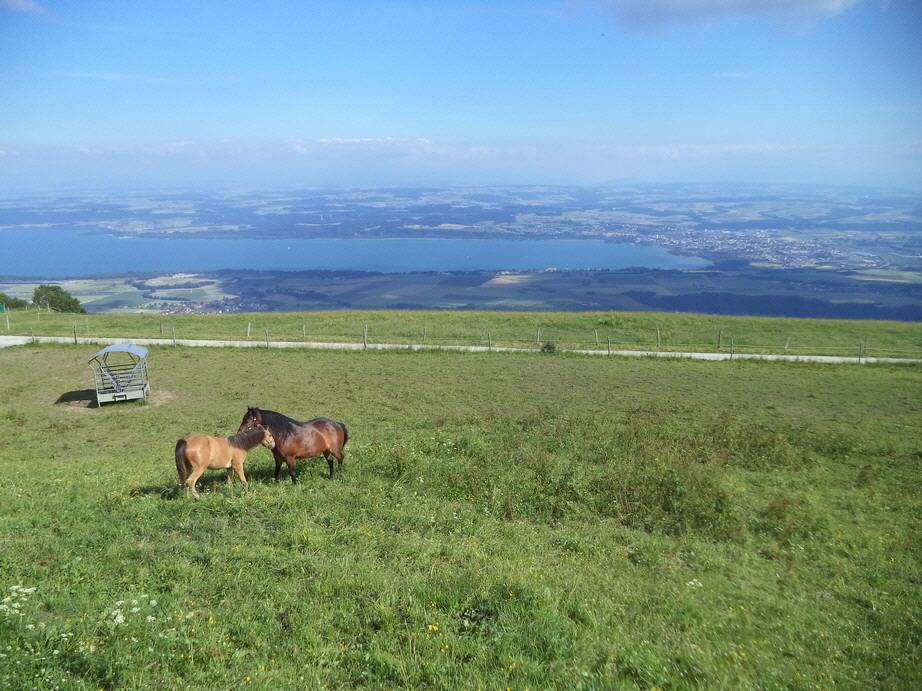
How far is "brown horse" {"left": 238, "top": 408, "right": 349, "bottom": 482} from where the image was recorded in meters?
13.8

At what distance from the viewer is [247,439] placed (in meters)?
13.4

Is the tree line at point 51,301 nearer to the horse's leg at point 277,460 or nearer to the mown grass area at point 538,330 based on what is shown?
the mown grass area at point 538,330

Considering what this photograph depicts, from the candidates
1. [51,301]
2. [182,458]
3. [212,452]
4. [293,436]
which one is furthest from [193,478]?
[51,301]

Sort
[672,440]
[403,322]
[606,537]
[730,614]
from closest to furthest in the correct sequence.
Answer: [730,614] → [606,537] → [672,440] → [403,322]

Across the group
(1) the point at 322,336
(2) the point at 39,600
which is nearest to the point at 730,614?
(2) the point at 39,600

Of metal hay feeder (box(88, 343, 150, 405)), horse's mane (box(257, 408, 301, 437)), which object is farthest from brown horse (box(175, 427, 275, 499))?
metal hay feeder (box(88, 343, 150, 405))

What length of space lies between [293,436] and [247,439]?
1.03 m

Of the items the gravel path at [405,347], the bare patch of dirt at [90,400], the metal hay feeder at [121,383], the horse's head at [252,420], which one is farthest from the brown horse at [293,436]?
the gravel path at [405,347]

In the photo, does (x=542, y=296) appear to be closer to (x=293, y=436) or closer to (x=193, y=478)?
(x=293, y=436)

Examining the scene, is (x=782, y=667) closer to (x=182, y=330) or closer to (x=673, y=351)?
(x=673, y=351)

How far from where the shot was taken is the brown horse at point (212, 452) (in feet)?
41.3

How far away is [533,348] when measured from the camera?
42.2 m

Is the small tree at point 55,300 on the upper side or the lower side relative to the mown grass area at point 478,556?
lower

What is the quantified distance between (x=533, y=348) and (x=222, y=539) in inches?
1303
